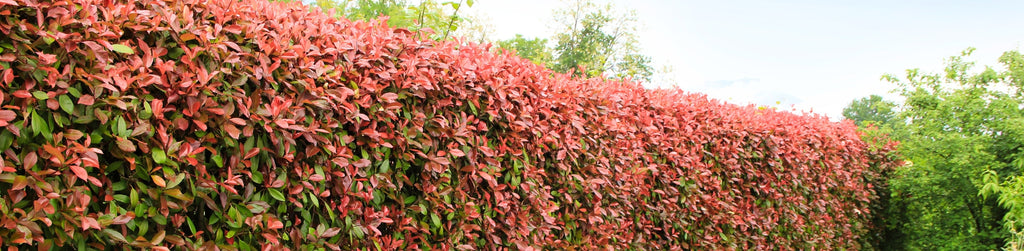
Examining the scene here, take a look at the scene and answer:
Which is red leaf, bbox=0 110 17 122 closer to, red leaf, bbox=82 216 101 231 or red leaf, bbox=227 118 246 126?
red leaf, bbox=82 216 101 231

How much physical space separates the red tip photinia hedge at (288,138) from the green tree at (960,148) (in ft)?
17.6

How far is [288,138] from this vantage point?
95.0 inches

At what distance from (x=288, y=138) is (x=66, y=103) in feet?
2.30

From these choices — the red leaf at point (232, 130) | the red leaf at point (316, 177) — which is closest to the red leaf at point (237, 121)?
the red leaf at point (232, 130)

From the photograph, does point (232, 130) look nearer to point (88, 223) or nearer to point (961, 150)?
point (88, 223)

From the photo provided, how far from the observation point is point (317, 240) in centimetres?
260

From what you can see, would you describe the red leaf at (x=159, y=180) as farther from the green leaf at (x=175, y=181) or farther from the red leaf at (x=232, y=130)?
the red leaf at (x=232, y=130)

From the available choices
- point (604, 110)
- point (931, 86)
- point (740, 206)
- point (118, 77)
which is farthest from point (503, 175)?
point (931, 86)

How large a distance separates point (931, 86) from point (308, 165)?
8531 mm

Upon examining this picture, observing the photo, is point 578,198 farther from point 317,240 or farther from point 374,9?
point 374,9

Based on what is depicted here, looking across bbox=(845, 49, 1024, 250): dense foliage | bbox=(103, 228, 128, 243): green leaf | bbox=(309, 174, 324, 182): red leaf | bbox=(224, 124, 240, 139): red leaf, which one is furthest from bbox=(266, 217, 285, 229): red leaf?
bbox=(845, 49, 1024, 250): dense foliage

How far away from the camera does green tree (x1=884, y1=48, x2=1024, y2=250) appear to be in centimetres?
769

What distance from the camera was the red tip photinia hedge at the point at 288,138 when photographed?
1.94 metres

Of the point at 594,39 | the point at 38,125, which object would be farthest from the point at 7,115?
the point at 594,39
